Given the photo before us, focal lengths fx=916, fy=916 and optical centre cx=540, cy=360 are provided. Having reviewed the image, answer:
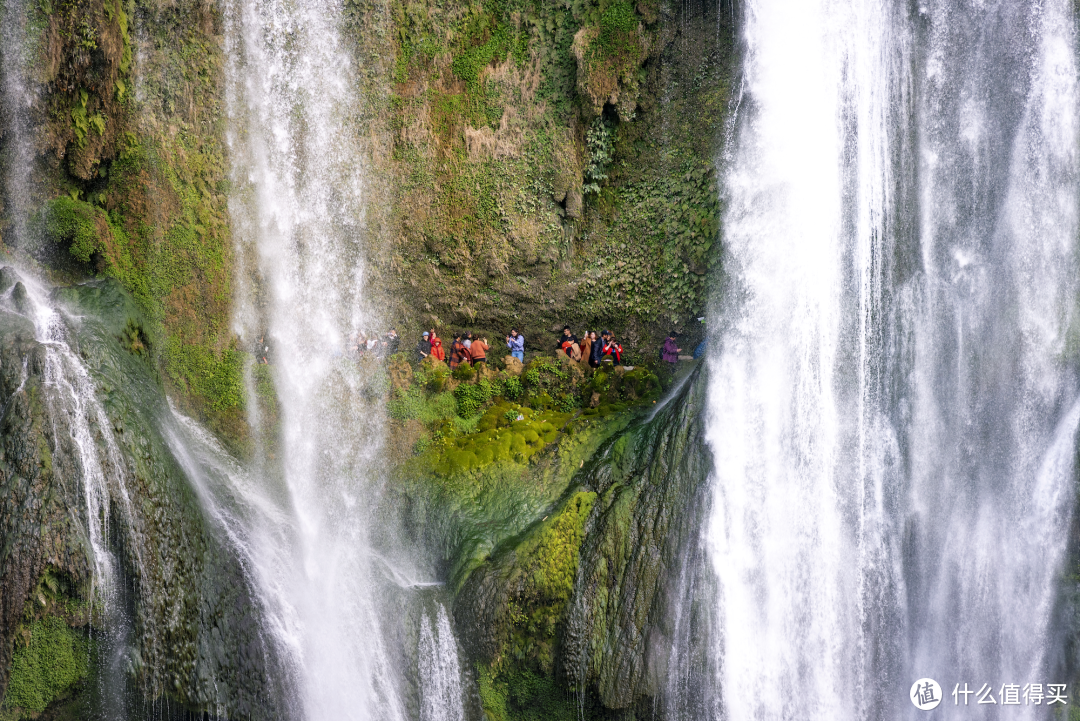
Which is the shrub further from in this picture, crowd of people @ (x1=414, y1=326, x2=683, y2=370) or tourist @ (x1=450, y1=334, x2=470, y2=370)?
tourist @ (x1=450, y1=334, x2=470, y2=370)

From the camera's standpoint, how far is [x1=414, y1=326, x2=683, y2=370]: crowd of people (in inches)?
597

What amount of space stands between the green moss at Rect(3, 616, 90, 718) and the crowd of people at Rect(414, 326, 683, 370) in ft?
22.0

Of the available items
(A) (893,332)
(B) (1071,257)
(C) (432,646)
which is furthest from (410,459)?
(B) (1071,257)

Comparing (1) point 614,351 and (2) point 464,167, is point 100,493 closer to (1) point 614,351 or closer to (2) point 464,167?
(2) point 464,167

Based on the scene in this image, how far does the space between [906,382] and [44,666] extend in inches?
438

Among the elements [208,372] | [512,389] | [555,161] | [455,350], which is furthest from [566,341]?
[208,372]

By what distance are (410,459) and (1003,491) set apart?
823 cm

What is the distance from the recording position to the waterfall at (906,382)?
11.9 m

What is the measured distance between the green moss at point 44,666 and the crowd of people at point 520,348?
671 cm

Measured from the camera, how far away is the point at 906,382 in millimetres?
12445

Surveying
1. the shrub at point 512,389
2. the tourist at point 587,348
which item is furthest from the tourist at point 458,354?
the tourist at point 587,348

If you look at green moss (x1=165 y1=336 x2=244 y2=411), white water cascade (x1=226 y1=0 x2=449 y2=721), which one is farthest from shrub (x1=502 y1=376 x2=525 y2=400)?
green moss (x1=165 y1=336 x2=244 y2=411)

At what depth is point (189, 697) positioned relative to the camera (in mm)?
10539

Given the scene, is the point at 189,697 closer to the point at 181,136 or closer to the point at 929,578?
the point at 181,136
